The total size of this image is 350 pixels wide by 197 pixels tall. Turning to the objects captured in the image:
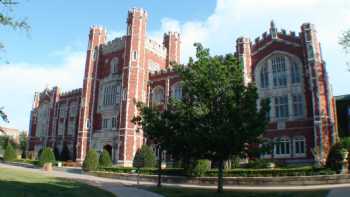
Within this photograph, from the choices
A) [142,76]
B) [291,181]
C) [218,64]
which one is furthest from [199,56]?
[142,76]

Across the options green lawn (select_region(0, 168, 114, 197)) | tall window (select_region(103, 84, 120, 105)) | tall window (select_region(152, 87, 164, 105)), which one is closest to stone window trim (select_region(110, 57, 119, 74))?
tall window (select_region(103, 84, 120, 105))

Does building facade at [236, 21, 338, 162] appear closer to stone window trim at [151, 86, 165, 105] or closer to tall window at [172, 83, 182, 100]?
tall window at [172, 83, 182, 100]

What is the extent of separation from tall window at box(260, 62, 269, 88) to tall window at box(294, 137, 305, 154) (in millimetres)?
7098

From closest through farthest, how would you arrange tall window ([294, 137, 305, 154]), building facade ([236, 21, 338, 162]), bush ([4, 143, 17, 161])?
building facade ([236, 21, 338, 162]) < tall window ([294, 137, 305, 154]) < bush ([4, 143, 17, 161])

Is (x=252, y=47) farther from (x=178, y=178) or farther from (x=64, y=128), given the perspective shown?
(x=64, y=128)

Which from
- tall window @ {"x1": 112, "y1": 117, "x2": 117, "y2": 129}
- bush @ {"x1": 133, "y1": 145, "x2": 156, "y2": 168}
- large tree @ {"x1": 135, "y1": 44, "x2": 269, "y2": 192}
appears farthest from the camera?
tall window @ {"x1": 112, "y1": 117, "x2": 117, "y2": 129}

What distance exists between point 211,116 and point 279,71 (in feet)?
68.5

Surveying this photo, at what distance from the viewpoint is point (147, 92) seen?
47031 millimetres

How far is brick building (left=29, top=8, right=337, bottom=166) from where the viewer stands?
108ft

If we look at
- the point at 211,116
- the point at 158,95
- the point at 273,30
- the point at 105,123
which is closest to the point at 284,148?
the point at 273,30

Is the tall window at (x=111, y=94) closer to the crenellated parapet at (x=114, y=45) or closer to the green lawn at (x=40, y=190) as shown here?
Result: the crenellated parapet at (x=114, y=45)

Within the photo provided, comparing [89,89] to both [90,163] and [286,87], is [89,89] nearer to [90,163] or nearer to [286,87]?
[90,163]

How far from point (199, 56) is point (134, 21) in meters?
28.9

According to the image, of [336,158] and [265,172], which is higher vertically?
[336,158]
